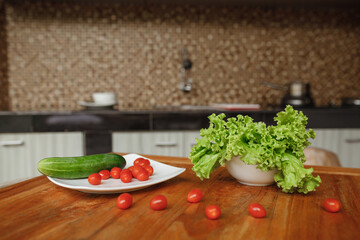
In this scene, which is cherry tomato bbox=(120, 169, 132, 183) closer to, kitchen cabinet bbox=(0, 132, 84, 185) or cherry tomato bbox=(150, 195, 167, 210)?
cherry tomato bbox=(150, 195, 167, 210)

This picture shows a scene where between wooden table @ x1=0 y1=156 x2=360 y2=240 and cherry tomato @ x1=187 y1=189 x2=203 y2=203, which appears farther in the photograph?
cherry tomato @ x1=187 y1=189 x2=203 y2=203

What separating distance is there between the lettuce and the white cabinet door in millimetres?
1511

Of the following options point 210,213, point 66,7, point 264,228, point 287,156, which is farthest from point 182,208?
point 66,7

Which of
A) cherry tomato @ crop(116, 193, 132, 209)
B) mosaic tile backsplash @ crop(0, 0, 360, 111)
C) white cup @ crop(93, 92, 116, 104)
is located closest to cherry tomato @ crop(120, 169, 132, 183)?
cherry tomato @ crop(116, 193, 132, 209)

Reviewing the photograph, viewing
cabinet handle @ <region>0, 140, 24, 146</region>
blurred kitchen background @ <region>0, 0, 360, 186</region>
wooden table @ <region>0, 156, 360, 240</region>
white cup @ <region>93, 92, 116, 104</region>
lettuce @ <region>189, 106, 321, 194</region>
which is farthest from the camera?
blurred kitchen background @ <region>0, 0, 360, 186</region>

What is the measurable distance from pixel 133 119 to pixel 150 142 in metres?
0.23

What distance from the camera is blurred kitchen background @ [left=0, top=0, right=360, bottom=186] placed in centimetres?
296

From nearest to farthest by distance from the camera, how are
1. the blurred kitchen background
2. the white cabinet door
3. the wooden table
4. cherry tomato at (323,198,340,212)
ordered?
the wooden table, cherry tomato at (323,198,340,212), the white cabinet door, the blurred kitchen background

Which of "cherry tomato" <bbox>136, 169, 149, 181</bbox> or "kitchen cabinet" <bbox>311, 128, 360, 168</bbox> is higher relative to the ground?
"cherry tomato" <bbox>136, 169, 149, 181</bbox>

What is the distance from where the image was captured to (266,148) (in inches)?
32.9

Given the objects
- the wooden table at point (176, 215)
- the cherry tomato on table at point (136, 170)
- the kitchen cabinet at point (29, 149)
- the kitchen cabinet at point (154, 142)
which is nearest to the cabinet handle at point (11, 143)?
the kitchen cabinet at point (29, 149)

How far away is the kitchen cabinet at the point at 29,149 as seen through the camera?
2309mm

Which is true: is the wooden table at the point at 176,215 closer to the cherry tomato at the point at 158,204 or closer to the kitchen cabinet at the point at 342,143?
the cherry tomato at the point at 158,204

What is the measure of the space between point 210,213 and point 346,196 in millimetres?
446
